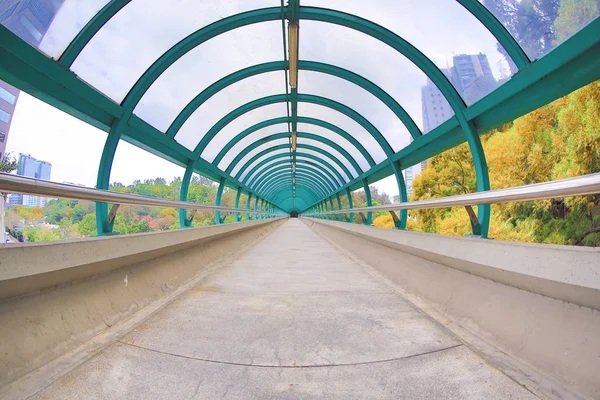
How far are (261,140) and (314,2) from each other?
9.89 m

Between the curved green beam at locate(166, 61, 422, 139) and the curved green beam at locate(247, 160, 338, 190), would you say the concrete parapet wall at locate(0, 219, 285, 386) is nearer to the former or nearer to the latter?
the curved green beam at locate(166, 61, 422, 139)

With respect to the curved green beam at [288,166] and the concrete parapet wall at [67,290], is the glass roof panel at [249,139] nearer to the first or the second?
the curved green beam at [288,166]

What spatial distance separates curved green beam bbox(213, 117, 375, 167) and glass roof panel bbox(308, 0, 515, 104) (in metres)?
6.71

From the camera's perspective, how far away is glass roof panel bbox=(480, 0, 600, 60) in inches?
167

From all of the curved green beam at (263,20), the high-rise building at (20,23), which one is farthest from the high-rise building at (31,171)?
the curved green beam at (263,20)

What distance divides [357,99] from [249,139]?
647 cm

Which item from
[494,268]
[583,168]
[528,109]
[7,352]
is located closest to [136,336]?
[7,352]

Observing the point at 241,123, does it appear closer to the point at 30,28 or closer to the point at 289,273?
the point at 30,28

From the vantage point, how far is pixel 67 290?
1.88 m

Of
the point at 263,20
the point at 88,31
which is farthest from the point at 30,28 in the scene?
the point at 263,20

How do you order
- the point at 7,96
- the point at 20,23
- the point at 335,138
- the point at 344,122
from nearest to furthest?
1. the point at 20,23
2. the point at 7,96
3. the point at 344,122
4. the point at 335,138

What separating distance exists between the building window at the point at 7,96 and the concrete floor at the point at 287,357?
4354 mm

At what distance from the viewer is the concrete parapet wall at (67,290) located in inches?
58.6

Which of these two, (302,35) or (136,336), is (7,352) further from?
(302,35)
